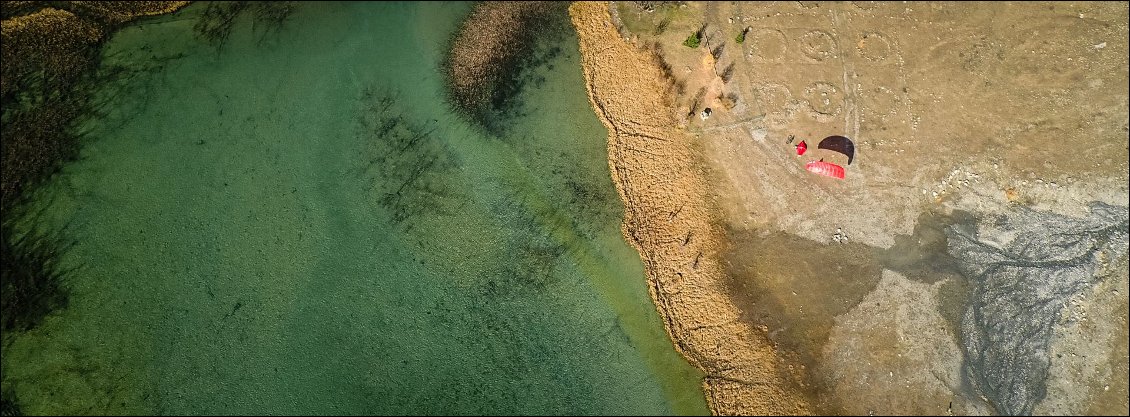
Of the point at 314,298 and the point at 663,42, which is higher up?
the point at 663,42

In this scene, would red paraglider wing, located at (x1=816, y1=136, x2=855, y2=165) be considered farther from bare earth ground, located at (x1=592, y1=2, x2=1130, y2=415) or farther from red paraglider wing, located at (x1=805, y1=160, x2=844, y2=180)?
red paraglider wing, located at (x1=805, y1=160, x2=844, y2=180)

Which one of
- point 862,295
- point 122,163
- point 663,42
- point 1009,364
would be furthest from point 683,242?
point 122,163

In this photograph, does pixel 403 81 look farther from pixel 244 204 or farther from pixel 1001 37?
pixel 1001 37

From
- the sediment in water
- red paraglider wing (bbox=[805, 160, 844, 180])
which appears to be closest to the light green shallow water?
the sediment in water

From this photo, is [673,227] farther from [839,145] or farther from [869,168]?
[869,168]

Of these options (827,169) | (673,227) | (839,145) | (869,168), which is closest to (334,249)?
(673,227)

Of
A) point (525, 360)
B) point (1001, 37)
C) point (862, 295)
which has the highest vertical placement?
point (1001, 37)

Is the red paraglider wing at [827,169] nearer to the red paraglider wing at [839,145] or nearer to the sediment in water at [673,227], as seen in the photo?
the red paraglider wing at [839,145]
